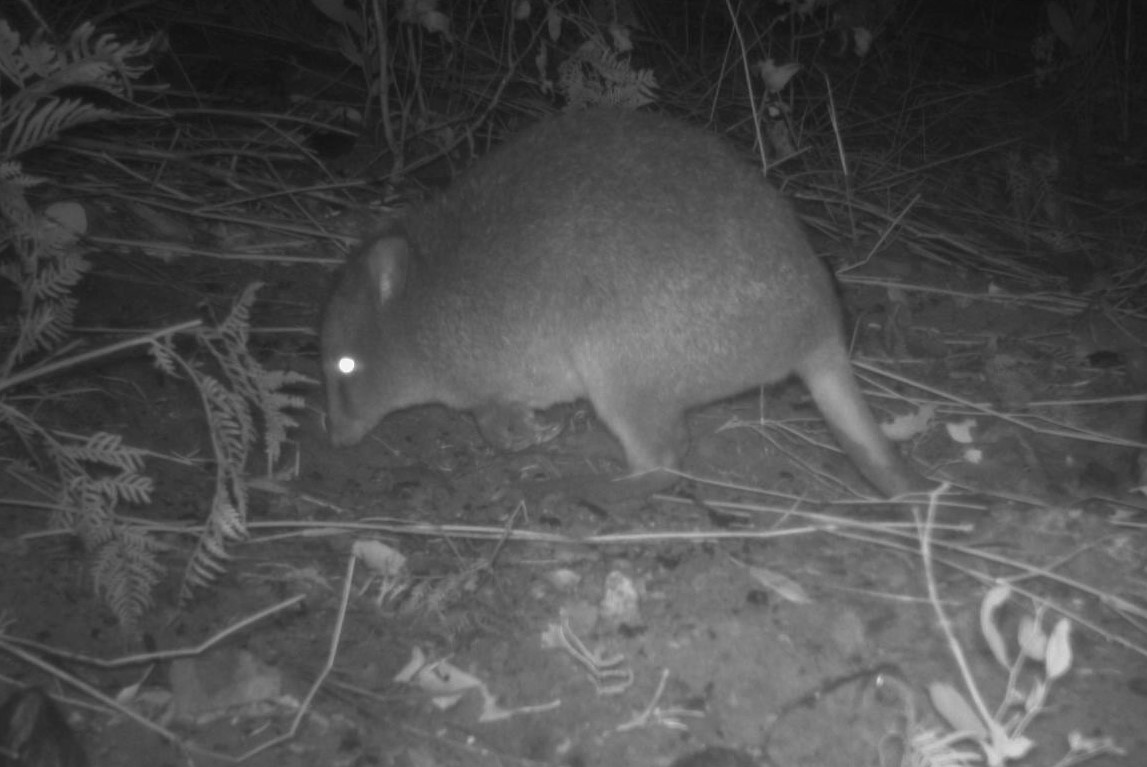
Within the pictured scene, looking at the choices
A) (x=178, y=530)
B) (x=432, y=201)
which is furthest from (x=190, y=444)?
(x=432, y=201)

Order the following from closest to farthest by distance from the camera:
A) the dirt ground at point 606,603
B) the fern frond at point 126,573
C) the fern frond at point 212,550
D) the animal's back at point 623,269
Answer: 1. the dirt ground at point 606,603
2. the fern frond at point 126,573
3. the fern frond at point 212,550
4. the animal's back at point 623,269

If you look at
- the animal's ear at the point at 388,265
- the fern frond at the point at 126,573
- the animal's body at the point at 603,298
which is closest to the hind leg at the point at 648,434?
the animal's body at the point at 603,298

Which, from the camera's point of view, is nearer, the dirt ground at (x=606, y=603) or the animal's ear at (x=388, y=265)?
the dirt ground at (x=606, y=603)

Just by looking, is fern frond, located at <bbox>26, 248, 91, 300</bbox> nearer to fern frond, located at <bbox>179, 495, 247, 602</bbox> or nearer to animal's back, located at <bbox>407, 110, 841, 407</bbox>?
fern frond, located at <bbox>179, 495, 247, 602</bbox>

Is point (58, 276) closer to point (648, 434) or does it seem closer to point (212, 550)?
point (212, 550)

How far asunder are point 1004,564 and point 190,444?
2966 millimetres

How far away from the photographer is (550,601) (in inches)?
142

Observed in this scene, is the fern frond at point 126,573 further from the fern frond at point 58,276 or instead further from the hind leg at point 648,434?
the hind leg at point 648,434

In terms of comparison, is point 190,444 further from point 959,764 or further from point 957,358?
point 957,358

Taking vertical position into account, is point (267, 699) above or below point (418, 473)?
above

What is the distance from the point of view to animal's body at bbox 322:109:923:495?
426 cm

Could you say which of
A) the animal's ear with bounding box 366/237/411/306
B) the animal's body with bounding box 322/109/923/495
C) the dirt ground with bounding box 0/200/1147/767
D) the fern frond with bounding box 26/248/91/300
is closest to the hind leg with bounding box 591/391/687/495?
the animal's body with bounding box 322/109/923/495

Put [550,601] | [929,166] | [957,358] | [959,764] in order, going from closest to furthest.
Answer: [959,764] → [550,601] → [957,358] → [929,166]

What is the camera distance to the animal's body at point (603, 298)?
4.26 m
